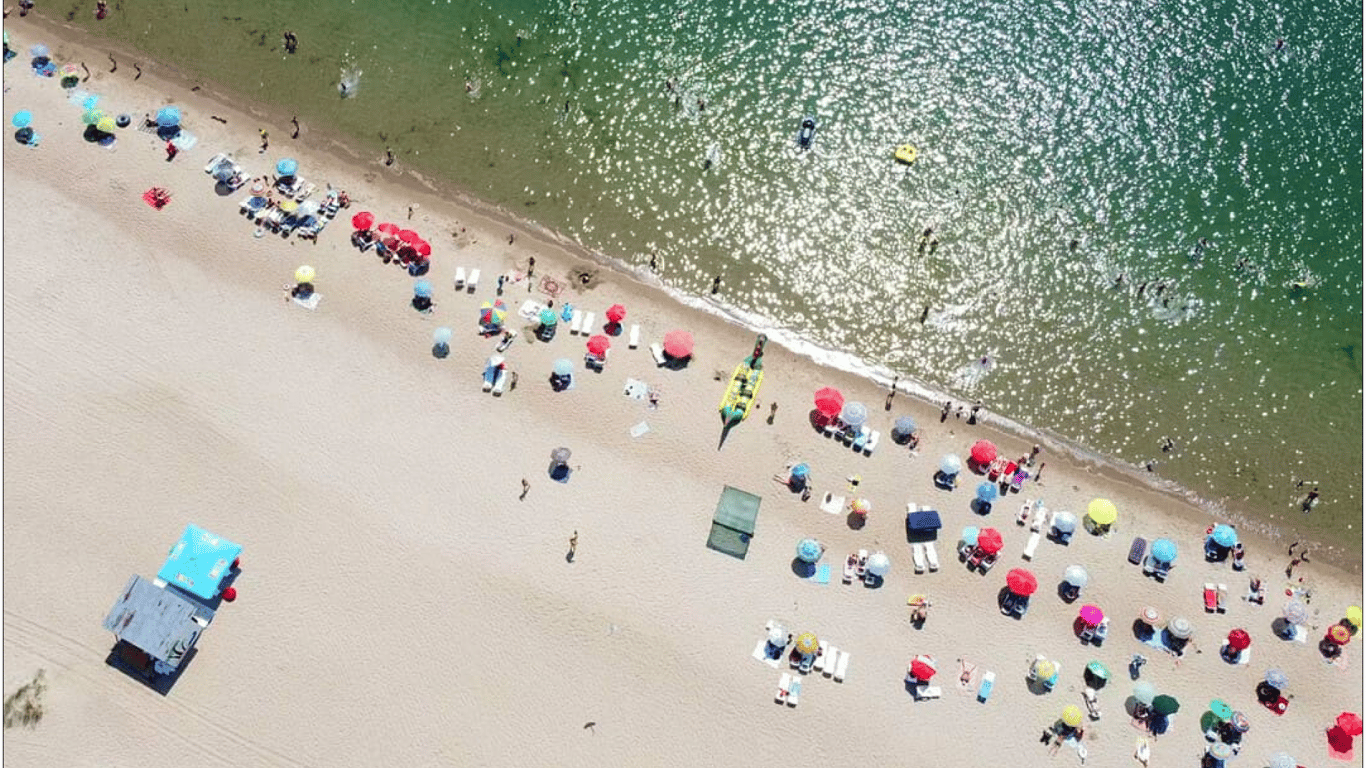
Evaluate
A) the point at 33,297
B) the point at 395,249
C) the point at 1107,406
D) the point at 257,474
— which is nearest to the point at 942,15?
the point at 1107,406

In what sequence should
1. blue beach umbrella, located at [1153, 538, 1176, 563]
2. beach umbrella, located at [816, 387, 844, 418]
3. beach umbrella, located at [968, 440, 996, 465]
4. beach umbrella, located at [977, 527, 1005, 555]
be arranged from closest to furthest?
beach umbrella, located at [977, 527, 1005, 555]
blue beach umbrella, located at [1153, 538, 1176, 563]
beach umbrella, located at [816, 387, 844, 418]
beach umbrella, located at [968, 440, 996, 465]

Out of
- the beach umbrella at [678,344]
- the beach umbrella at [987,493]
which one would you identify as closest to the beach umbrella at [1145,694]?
the beach umbrella at [987,493]

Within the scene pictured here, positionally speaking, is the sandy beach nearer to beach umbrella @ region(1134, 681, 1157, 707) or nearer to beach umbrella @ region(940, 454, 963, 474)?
beach umbrella @ region(1134, 681, 1157, 707)

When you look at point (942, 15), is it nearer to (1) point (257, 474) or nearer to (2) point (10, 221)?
(1) point (257, 474)

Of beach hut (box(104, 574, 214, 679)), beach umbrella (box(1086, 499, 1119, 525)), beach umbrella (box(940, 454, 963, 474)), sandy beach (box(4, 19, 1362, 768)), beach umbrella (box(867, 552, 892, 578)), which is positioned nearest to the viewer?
beach hut (box(104, 574, 214, 679))

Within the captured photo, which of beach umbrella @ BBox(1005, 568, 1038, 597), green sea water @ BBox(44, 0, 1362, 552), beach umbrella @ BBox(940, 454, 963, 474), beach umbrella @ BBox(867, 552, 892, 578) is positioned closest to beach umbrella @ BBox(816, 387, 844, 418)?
green sea water @ BBox(44, 0, 1362, 552)

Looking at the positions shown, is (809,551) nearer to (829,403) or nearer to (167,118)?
(829,403)

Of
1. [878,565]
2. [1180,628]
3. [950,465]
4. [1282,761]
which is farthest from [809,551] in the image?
[1282,761]
